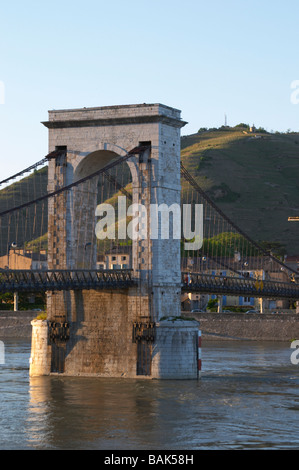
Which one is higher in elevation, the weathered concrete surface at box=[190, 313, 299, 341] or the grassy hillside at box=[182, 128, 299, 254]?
the grassy hillside at box=[182, 128, 299, 254]

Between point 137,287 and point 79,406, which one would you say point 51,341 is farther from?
point 79,406

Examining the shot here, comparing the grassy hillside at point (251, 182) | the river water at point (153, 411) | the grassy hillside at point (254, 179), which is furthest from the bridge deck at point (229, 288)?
the grassy hillside at point (254, 179)

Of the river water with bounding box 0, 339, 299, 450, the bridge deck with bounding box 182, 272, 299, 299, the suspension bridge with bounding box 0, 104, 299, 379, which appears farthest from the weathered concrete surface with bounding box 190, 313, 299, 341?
the suspension bridge with bounding box 0, 104, 299, 379

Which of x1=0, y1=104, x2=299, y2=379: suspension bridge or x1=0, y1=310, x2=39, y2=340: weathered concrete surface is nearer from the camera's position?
x1=0, y1=104, x2=299, y2=379: suspension bridge

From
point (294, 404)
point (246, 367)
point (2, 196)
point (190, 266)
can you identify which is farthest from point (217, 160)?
point (294, 404)

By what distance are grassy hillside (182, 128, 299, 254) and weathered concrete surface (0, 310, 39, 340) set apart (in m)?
57.5

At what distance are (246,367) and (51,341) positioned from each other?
11620 mm

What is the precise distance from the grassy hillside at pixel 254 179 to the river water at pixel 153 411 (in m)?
90.1

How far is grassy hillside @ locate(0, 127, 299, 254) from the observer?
482 ft

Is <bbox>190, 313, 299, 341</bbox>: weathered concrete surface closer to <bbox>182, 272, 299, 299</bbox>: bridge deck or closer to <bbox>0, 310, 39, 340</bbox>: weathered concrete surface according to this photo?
<bbox>182, 272, 299, 299</bbox>: bridge deck

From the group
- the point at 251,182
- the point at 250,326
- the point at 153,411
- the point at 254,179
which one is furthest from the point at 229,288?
the point at 254,179

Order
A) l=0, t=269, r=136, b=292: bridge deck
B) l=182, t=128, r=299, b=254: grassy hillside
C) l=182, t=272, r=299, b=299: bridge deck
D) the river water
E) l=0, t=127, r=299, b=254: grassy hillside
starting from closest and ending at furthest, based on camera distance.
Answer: the river water, l=0, t=269, r=136, b=292: bridge deck, l=182, t=272, r=299, b=299: bridge deck, l=182, t=128, r=299, b=254: grassy hillside, l=0, t=127, r=299, b=254: grassy hillside

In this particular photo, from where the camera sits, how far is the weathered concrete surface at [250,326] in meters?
79.7

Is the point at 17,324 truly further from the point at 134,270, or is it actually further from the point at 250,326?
the point at 134,270
